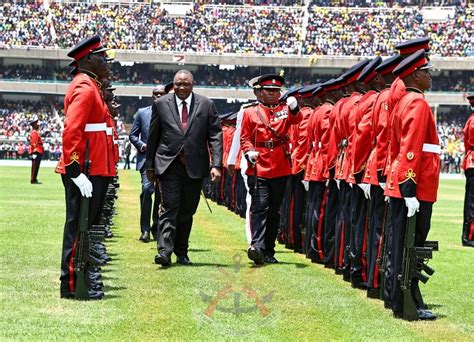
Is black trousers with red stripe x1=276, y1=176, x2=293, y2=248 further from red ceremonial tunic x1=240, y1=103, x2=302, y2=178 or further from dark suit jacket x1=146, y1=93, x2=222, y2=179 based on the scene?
dark suit jacket x1=146, y1=93, x2=222, y2=179

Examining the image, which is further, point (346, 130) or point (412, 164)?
point (346, 130)

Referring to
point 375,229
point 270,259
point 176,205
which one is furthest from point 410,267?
point 270,259

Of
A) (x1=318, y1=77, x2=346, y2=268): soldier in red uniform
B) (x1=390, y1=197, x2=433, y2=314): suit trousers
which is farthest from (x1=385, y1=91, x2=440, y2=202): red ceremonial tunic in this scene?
(x1=318, y1=77, x2=346, y2=268): soldier in red uniform

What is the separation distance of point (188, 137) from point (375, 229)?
10.3ft

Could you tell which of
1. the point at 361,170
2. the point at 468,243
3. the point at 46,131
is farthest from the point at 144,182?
the point at 46,131

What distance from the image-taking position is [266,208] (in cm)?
1322

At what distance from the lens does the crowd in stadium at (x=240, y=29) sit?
3228 inches

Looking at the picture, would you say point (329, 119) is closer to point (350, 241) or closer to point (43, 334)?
point (350, 241)

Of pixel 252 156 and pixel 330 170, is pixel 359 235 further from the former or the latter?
pixel 252 156

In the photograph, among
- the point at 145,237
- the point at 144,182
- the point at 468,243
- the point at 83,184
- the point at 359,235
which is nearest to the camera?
the point at 83,184

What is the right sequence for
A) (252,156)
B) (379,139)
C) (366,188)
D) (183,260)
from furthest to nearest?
(252,156) < (183,260) < (366,188) < (379,139)

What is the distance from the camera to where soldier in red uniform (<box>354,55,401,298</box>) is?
9.80 metres

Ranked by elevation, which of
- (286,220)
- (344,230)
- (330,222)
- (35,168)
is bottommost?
(35,168)

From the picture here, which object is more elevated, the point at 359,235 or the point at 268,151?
the point at 268,151
